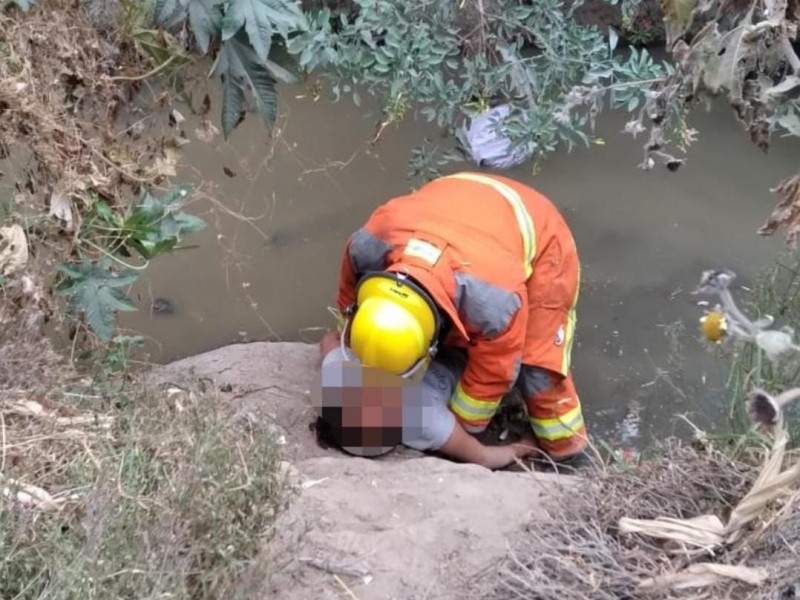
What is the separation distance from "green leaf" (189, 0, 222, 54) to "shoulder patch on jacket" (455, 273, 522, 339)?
45.3 inches

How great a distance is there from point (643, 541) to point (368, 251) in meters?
1.91

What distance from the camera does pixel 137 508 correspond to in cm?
206

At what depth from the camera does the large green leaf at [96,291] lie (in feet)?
9.39

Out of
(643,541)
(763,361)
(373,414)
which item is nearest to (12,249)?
(373,414)

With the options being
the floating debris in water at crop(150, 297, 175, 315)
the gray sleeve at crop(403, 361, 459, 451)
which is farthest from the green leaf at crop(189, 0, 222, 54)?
the floating debris in water at crop(150, 297, 175, 315)

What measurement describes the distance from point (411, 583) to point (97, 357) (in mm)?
1218

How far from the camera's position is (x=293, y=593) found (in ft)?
7.97

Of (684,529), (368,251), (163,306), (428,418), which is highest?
(684,529)

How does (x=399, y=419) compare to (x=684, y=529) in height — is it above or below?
below

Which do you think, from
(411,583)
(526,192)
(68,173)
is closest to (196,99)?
(526,192)

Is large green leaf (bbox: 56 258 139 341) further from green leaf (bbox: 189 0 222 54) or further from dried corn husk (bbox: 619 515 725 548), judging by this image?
dried corn husk (bbox: 619 515 725 548)

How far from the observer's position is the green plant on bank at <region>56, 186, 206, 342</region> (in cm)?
288

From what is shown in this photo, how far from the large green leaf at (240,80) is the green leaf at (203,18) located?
89 mm

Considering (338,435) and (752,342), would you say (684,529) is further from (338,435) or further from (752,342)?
(338,435)
